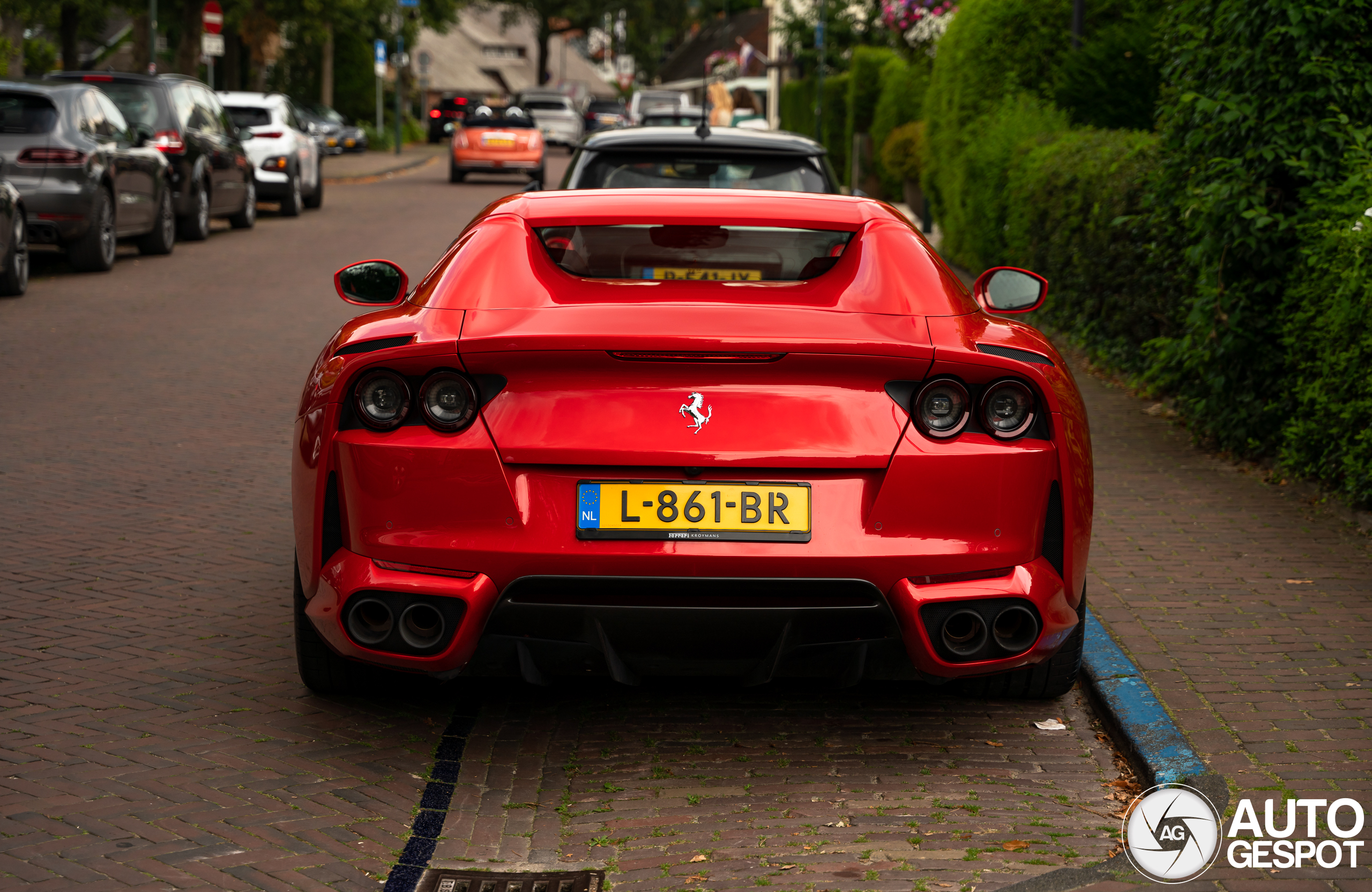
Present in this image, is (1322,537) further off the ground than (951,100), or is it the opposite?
(951,100)

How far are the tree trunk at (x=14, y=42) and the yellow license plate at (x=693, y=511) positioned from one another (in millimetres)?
33988

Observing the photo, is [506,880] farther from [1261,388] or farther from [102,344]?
[102,344]

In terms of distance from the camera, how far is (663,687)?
4875mm

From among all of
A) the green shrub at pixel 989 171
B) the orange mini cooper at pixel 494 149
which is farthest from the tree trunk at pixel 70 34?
the green shrub at pixel 989 171

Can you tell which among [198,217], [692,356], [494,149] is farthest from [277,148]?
[692,356]

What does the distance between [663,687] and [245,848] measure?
1.54 meters

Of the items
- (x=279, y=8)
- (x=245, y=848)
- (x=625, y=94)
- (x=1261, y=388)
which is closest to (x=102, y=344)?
(x=1261, y=388)

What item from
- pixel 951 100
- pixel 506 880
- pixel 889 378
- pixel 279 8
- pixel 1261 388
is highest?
pixel 279 8

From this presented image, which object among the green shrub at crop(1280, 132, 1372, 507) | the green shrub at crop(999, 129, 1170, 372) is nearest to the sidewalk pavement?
the green shrub at crop(999, 129, 1170, 372)

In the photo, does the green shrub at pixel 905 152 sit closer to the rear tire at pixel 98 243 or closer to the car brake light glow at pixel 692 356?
the rear tire at pixel 98 243

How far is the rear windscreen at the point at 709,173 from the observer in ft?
24.5

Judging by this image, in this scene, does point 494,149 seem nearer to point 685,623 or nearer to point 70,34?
point 70,34

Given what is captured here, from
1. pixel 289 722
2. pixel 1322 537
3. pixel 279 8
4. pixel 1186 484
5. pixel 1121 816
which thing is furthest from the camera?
pixel 279 8

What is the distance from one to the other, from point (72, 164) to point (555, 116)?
4610 centimetres
